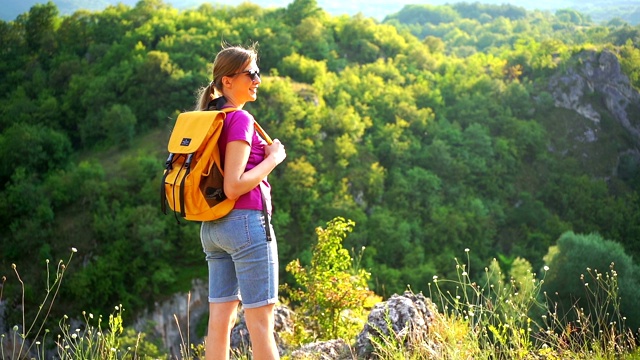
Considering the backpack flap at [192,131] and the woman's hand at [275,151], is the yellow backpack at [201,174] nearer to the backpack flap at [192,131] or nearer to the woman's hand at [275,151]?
the backpack flap at [192,131]

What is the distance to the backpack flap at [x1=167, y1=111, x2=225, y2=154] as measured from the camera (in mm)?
2613

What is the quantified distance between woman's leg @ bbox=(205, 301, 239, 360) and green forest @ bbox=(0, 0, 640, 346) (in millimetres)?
22509

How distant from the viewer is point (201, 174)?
104 inches

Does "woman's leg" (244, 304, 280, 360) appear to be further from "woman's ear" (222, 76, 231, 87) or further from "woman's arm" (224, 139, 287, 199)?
"woman's ear" (222, 76, 231, 87)

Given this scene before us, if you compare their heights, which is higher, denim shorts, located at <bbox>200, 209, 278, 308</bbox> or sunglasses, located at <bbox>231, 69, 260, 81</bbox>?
sunglasses, located at <bbox>231, 69, 260, 81</bbox>

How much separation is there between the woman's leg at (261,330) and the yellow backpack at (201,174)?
470mm

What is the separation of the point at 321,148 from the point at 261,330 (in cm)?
3915

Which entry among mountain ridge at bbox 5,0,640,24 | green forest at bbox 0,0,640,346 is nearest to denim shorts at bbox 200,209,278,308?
green forest at bbox 0,0,640,346

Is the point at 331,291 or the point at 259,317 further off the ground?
the point at 259,317

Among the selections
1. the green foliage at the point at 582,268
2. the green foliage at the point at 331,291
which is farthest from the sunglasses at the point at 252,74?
the green foliage at the point at 582,268

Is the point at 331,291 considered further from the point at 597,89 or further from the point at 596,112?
the point at 597,89

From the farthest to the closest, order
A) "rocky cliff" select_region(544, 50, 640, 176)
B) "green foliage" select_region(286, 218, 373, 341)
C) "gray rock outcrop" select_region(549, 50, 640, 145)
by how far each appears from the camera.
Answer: "gray rock outcrop" select_region(549, 50, 640, 145) → "rocky cliff" select_region(544, 50, 640, 176) → "green foliage" select_region(286, 218, 373, 341)

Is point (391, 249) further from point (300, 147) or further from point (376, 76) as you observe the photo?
point (376, 76)

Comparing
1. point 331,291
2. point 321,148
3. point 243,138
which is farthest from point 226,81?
point 321,148
